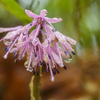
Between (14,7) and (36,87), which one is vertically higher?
(14,7)

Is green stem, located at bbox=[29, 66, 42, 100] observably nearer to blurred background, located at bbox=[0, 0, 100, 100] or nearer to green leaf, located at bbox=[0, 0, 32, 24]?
green leaf, located at bbox=[0, 0, 32, 24]

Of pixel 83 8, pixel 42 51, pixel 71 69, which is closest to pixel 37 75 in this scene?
pixel 42 51

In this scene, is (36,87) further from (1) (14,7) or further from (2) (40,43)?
(1) (14,7)

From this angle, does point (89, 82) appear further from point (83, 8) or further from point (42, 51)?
point (42, 51)

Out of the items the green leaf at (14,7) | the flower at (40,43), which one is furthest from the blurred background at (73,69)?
the flower at (40,43)

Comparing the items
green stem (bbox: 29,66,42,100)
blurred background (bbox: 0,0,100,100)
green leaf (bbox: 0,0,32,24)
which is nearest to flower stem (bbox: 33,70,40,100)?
green stem (bbox: 29,66,42,100)

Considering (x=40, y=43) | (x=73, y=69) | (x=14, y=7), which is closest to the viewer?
(x=40, y=43)

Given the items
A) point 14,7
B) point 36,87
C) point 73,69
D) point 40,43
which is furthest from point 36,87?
point 73,69

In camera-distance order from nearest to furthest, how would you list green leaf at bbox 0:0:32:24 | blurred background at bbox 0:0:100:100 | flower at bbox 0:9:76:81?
1. flower at bbox 0:9:76:81
2. green leaf at bbox 0:0:32:24
3. blurred background at bbox 0:0:100:100

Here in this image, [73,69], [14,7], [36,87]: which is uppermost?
[73,69]
